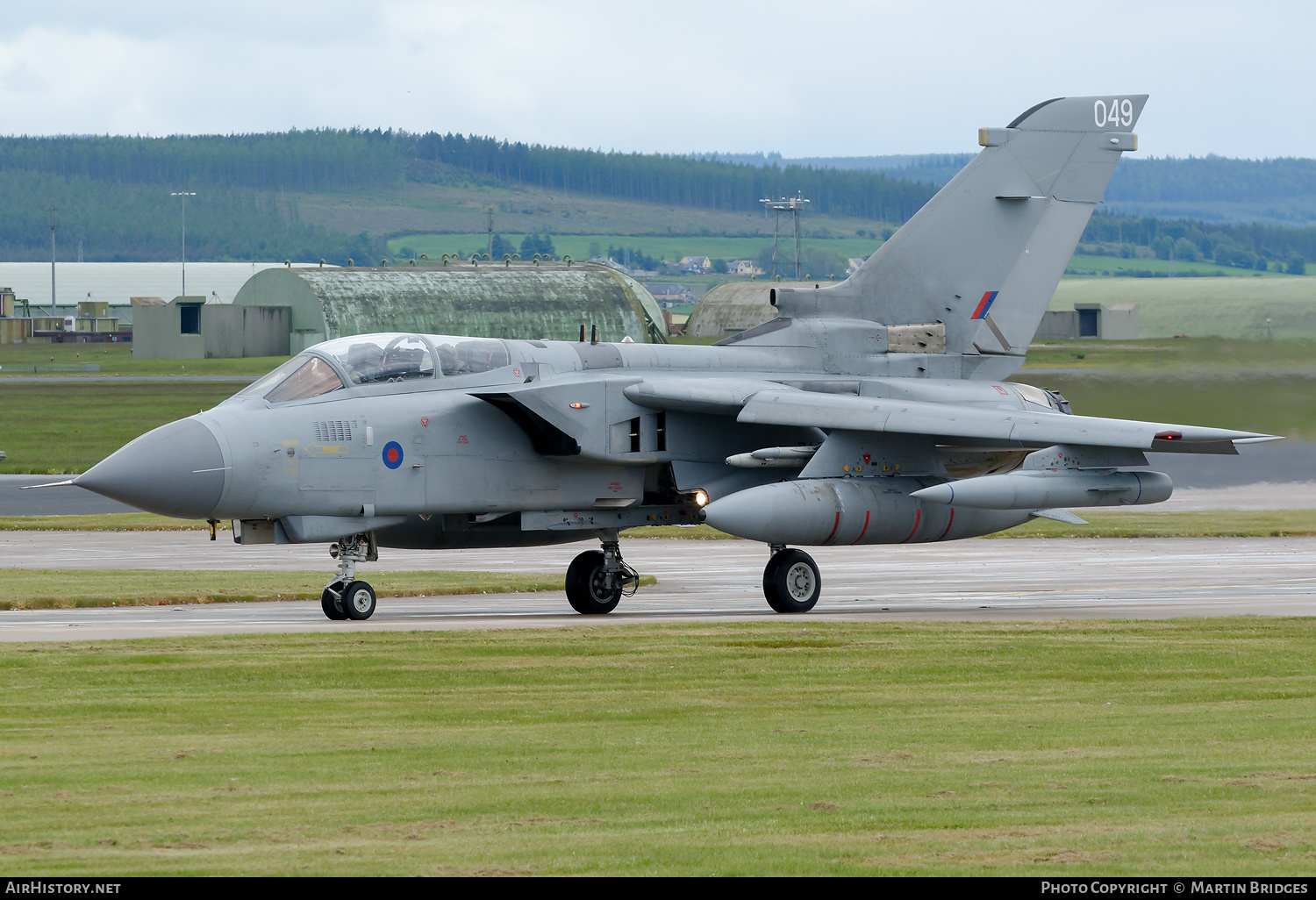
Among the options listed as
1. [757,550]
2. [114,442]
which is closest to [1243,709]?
[757,550]

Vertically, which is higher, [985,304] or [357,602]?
[985,304]

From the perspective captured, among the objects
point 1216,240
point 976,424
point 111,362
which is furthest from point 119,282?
point 976,424

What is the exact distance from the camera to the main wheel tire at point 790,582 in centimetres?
1956

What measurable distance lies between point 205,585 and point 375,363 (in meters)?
6.29

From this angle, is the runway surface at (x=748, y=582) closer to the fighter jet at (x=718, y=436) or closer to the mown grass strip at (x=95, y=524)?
the mown grass strip at (x=95, y=524)

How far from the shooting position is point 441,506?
18.5 m

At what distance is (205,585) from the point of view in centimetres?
2272

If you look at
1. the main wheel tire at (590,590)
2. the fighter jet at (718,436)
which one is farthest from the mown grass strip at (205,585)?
the main wheel tire at (590,590)

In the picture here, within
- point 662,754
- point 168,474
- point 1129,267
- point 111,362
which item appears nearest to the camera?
point 662,754

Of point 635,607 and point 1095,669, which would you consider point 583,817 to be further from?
point 635,607

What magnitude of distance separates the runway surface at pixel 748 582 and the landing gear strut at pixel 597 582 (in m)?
0.26

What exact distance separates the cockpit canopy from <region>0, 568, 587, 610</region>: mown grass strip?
166 inches

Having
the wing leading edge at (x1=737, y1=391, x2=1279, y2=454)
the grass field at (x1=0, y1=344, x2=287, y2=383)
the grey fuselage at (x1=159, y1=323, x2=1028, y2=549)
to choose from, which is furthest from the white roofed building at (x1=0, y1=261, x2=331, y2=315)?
the wing leading edge at (x1=737, y1=391, x2=1279, y2=454)

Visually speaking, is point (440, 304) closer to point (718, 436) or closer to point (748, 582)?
point (748, 582)
